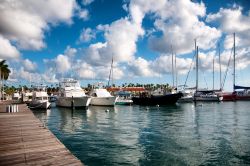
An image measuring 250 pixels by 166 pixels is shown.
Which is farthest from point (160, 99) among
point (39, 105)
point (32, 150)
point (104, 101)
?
point (32, 150)

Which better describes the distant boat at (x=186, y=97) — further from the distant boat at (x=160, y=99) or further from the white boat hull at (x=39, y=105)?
the white boat hull at (x=39, y=105)

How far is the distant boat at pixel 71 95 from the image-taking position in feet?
185

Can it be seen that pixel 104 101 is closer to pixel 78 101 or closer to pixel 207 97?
pixel 78 101

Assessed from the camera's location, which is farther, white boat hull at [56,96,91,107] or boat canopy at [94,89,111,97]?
boat canopy at [94,89,111,97]

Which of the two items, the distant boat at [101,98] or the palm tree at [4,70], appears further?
the palm tree at [4,70]

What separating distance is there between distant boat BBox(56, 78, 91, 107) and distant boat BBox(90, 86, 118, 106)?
460cm

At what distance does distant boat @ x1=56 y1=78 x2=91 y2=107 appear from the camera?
56.4 m

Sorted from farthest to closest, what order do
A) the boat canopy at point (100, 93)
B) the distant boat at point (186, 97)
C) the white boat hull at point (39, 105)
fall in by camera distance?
the distant boat at point (186, 97) → the boat canopy at point (100, 93) → the white boat hull at point (39, 105)

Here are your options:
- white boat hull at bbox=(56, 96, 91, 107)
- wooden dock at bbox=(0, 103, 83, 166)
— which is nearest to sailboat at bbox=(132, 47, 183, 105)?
white boat hull at bbox=(56, 96, 91, 107)

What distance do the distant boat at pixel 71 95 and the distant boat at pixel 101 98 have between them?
15.1 feet

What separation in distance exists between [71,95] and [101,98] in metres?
8.09

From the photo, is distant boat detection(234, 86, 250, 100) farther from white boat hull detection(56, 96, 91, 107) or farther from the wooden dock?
the wooden dock

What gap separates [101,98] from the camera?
6462cm

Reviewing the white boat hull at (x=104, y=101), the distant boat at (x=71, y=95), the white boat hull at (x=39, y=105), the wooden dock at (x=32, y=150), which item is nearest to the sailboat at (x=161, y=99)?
the white boat hull at (x=104, y=101)
